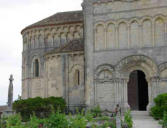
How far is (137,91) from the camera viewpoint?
2967cm

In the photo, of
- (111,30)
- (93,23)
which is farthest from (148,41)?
(93,23)

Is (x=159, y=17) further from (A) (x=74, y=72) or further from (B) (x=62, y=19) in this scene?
(B) (x=62, y=19)

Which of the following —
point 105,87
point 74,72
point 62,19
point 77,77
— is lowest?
point 105,87

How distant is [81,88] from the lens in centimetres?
3181

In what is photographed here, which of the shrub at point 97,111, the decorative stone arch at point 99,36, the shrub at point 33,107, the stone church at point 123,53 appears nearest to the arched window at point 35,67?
the stone church at point 123,53

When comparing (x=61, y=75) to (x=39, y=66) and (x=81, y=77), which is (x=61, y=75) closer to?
(x=81, y=77)

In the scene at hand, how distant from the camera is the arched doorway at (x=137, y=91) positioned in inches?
1155

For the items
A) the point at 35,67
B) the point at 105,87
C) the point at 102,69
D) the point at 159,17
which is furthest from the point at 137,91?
the point at 35,67

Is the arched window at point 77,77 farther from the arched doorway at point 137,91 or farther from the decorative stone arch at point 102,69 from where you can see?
the arched doorway at point 137,91

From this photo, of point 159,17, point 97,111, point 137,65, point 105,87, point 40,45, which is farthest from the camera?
point 40,45

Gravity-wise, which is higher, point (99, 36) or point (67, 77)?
point (99, 36)

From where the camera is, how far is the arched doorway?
96.2 ft

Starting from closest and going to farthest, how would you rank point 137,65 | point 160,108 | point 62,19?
point 160,108
point 137,65
point 62,19

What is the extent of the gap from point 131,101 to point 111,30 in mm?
6871
